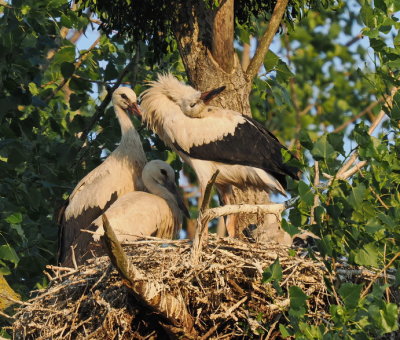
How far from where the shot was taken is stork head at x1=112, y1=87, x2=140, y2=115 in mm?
9132

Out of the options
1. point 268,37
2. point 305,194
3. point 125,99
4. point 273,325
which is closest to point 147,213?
point 125,99

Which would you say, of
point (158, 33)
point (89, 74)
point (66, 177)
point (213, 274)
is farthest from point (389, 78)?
point (89, 74)

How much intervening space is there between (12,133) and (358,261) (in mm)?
4349

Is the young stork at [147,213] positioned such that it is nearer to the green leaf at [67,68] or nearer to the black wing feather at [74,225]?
the black wing feather at [74,225]

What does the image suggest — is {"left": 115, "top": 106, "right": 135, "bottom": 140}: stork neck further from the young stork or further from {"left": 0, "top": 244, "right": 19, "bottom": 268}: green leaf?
{"left": 0, "top": 244, "right": 19, "bottom": 268}: green leaf

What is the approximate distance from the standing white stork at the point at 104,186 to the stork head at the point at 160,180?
361 mm

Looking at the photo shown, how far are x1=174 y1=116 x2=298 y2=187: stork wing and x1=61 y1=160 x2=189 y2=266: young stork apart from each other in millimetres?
347

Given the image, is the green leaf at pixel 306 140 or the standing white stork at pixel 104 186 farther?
the standing white stork at pixel 104 186

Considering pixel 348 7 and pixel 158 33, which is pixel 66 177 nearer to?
pixel 158 33

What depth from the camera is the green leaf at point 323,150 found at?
4.81 m

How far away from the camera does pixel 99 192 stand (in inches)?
338

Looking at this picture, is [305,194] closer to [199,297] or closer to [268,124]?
[199,297]

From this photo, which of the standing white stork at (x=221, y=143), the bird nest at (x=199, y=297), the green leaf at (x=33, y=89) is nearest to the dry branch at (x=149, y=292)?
the bird nest at (x=199, y=297)

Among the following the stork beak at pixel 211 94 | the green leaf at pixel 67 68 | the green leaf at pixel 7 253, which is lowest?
the green leaf at pixel 7 253
